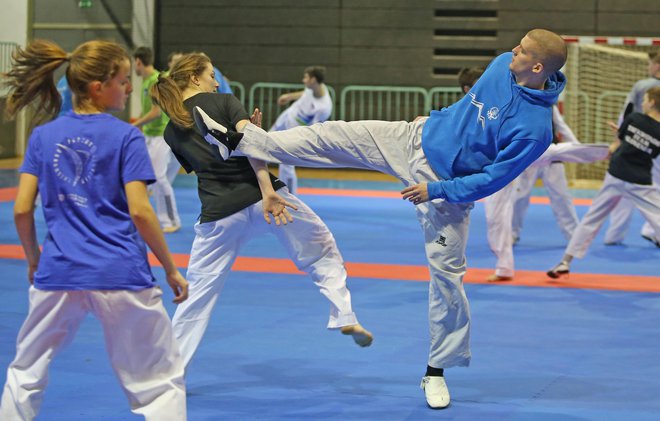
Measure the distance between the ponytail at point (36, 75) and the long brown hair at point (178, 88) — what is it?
1071 millimetres

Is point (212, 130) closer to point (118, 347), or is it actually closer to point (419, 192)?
point (419, 192)

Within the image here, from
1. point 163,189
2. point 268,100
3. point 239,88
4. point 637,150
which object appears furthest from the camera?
point 268,100

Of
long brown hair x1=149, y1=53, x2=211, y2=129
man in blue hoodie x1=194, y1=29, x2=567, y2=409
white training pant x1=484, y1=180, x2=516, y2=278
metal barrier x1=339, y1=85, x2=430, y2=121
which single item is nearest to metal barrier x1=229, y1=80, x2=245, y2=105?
metal barrier x1=339, y1=85, x2=430, y2=121

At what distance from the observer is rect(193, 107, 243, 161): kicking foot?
4.38 meters

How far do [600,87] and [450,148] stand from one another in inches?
490

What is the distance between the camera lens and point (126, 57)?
329 cm

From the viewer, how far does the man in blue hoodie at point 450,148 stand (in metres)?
4.28

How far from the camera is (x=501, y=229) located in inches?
307

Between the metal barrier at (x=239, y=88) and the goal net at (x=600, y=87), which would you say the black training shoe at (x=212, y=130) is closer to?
the goal net at (x=600, y=87)

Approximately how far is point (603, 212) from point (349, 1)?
10.9m

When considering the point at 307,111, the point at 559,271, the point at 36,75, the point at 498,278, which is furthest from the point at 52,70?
the point at 307,111

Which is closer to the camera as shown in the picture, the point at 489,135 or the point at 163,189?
the point at 489,135

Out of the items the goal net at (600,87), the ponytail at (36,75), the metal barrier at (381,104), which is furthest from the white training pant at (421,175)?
the metal barrier at (381,104)

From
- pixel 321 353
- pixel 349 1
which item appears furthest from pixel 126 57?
pixel 349 1
